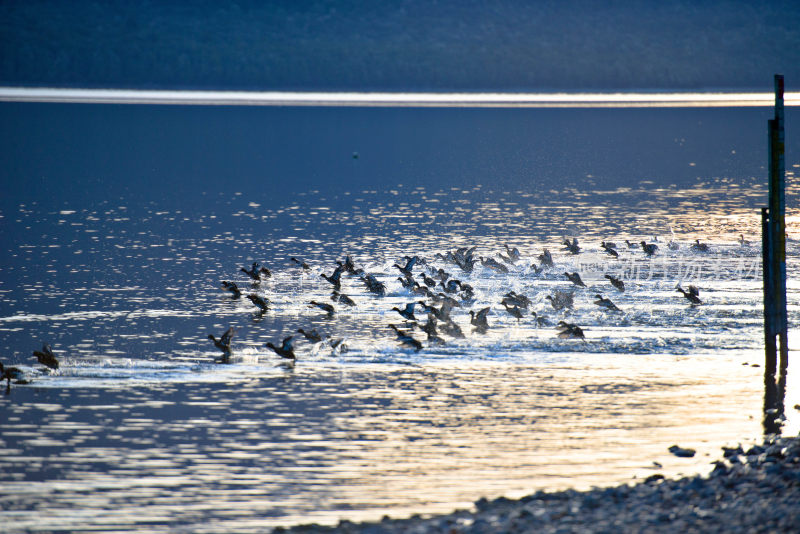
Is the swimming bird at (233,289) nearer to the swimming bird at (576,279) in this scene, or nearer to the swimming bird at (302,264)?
the swimming bird at (302,264)

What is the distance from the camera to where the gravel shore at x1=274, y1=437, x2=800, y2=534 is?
11844mm

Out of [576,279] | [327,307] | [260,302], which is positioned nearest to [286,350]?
[327,307]

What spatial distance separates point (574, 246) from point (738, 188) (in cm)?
2785

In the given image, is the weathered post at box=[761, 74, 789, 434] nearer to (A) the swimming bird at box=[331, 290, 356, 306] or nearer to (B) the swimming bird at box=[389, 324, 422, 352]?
(B) the swimming bird at box=[389, 324, 422, 352]

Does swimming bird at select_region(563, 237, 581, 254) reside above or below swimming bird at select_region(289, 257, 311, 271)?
above

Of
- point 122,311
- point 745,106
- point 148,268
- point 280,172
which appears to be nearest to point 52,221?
point 148,268

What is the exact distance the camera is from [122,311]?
2431cm

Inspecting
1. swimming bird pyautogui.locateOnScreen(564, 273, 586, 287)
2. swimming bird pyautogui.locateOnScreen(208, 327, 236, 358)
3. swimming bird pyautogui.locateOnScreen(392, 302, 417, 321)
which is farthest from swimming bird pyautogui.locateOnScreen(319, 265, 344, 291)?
swimming bird pyautogui.locateOnScreen(208, 327, 236, 358)

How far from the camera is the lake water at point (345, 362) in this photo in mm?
14062

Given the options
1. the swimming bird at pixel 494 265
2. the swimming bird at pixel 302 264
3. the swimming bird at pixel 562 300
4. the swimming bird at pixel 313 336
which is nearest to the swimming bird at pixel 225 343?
the swimming bird at pixel 313 336

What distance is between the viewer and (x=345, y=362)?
20.0 m

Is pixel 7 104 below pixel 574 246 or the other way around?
the other way around

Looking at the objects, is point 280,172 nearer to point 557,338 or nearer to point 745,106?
point 557,338

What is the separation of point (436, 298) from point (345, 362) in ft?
14.6
